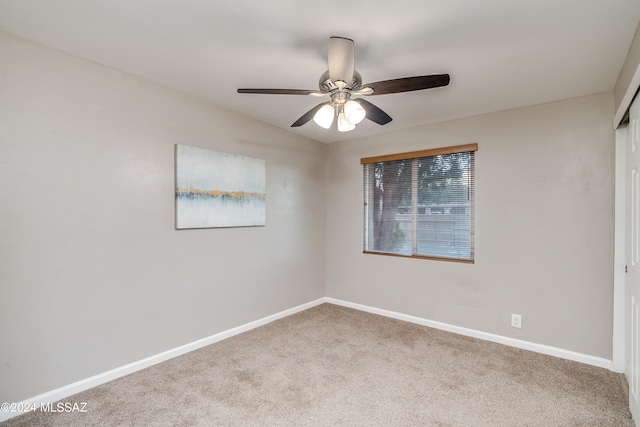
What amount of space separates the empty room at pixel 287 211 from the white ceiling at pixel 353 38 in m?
0.02

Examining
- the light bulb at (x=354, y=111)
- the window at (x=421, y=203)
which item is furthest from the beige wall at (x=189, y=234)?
the light bulb at (x=354, y=111)

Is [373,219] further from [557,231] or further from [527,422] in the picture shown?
[527,422]

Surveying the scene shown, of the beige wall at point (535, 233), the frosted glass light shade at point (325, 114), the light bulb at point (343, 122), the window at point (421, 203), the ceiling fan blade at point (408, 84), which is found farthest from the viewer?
the window at point (421, 203)

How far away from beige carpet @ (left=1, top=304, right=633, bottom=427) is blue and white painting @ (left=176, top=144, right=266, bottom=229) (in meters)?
1.21

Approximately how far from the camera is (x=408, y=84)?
5.89 ft

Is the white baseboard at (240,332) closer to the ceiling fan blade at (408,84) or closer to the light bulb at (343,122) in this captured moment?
the light bulb at (343,122)

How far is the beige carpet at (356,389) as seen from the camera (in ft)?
6.14

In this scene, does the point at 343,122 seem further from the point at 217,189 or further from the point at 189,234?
the point at 189,234

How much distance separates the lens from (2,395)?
1827 millimetres

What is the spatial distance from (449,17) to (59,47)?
240cm

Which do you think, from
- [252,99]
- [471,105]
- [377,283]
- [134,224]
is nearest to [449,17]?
[471,105]

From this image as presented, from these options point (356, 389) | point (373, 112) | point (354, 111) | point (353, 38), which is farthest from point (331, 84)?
point (356, 389)

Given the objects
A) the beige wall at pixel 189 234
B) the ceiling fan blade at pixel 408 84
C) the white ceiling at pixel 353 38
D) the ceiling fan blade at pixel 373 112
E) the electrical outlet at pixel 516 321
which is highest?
the white ceiling at pixel 353 38

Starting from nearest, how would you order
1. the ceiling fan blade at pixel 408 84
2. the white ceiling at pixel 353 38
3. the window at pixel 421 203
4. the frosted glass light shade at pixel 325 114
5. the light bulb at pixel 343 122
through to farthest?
1. the white ceiling at pixel 353 38
2. the ceiling fan blade at pixel 408 84
3. the frosted glass light shade at pixel 325 114
4. the light bulb at pixel 343 122
5. the window at pixel 421 203
